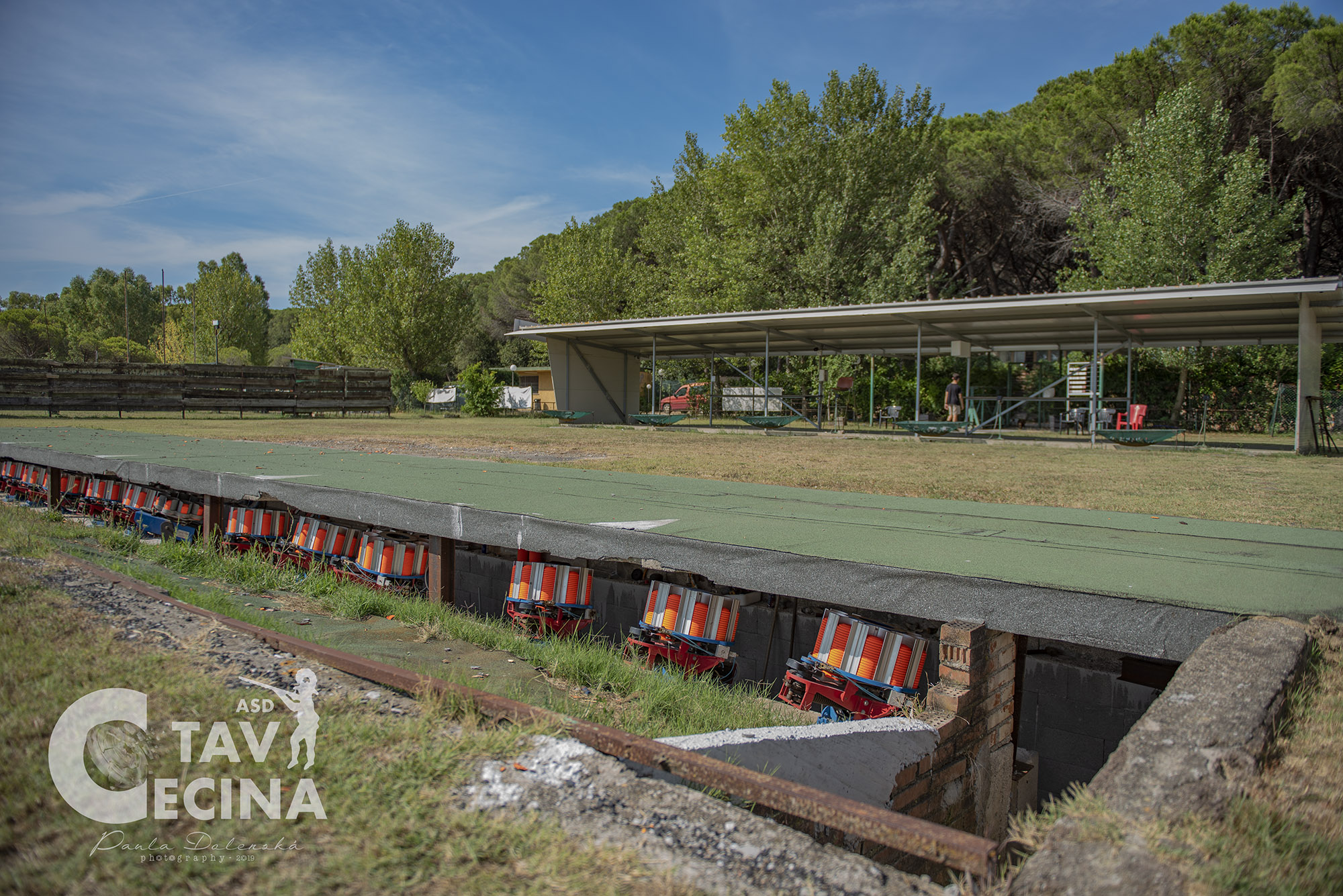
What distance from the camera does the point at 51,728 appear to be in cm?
210

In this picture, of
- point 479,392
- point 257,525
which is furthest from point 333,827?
point 479,392

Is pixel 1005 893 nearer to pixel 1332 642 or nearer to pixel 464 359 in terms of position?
pixel 1332 642

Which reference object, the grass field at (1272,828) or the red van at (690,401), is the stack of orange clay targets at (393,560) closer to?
the grass field at (1272,828)

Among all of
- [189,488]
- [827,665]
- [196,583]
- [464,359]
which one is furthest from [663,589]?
[464,359]

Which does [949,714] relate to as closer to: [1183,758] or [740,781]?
[1183,758]

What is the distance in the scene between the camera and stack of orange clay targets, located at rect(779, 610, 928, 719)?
348 centimetres

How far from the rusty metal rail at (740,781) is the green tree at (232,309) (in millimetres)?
54749

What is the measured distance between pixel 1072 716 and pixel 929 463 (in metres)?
7.50

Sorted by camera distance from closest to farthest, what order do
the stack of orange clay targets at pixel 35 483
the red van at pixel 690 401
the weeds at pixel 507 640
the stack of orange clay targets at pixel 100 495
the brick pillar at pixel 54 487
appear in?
the weeds at pixel 507 640 → the stack of orange clay targets at pixel 100 495 → the brick pillar at pixel 54 487 → the stack of orange clay targets at pixel 35 483 → the red van at pixel 690 401

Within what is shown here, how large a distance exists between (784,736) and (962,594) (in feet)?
3.22

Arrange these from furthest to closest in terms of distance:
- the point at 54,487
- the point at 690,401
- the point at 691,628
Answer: the point at 690,401 → the point at 54,487 → the point at 691,628

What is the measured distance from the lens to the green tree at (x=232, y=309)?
51.8 metres

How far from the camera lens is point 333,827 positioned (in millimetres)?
1752

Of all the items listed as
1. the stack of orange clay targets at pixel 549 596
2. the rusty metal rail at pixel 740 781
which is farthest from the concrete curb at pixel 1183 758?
the stack of orange clay targets at pixel 549 596
